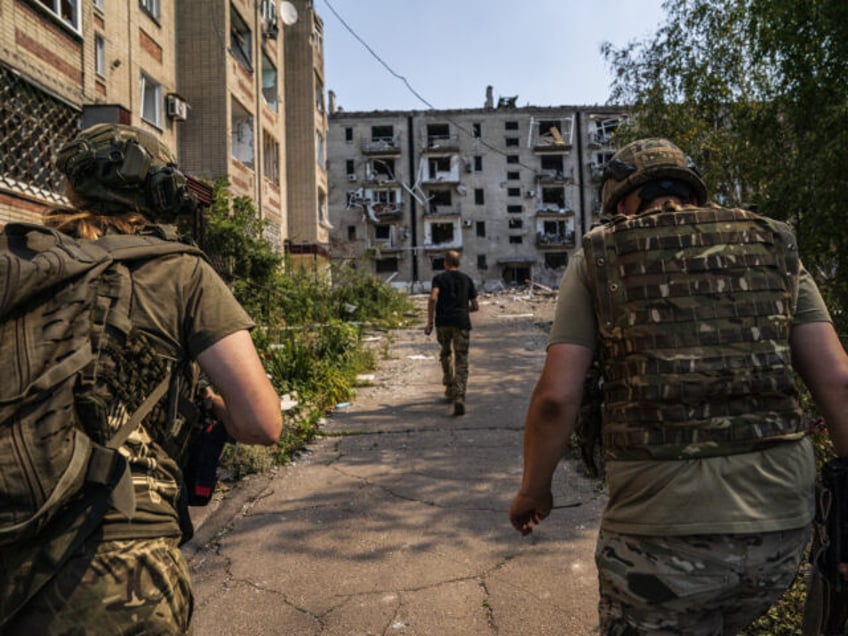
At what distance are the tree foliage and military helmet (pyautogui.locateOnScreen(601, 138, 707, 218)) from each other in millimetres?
5671

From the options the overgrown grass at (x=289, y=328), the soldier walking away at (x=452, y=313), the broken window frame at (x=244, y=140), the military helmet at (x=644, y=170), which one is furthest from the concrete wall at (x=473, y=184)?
the military helmet at (x=644, y=170)

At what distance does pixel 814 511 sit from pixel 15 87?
10.2 metres

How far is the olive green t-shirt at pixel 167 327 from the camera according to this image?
1.43 m

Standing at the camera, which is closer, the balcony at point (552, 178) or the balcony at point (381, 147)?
the balcony at point (381, 147)

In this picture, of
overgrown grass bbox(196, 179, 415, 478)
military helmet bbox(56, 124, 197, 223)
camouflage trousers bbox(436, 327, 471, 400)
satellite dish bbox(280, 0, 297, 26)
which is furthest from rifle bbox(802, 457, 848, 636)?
satellite dish bbox(280, 0, 297, 26)

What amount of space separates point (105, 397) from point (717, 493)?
1408 millimetres

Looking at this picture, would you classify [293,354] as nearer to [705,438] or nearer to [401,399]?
[401,399]

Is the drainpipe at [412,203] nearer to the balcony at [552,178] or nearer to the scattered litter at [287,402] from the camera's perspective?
the balcony at [552,178]

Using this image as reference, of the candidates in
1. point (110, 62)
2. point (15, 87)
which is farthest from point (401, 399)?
point (110, 62)

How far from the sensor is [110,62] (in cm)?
1214

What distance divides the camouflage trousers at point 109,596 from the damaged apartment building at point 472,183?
52.0 metres

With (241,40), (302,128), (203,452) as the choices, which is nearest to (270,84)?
(241,40)

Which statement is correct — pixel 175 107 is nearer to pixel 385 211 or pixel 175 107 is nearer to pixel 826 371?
pixel 826 371

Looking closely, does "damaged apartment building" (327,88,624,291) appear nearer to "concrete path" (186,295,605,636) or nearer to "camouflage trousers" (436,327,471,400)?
"camouflage trousers" (436,327,471,400)
